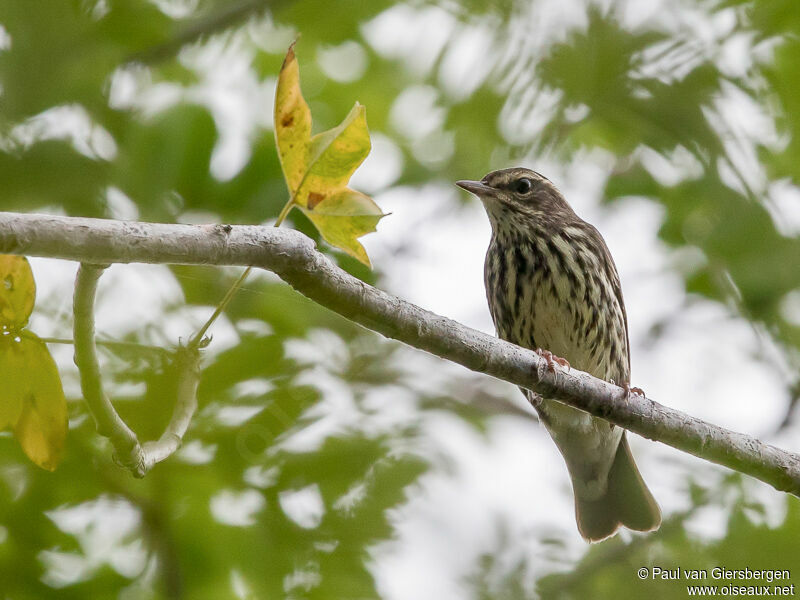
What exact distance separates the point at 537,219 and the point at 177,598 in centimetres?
349

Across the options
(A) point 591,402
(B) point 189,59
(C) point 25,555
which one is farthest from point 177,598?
(B) point 189,59

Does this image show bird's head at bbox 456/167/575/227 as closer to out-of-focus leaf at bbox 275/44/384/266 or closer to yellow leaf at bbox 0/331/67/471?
out-of-focus leaf at bbox 275/44/384/266

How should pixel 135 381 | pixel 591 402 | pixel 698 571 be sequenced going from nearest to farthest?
pixel 135 381, pixel 591 402, pixel 698 571

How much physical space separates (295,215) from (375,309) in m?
1.66

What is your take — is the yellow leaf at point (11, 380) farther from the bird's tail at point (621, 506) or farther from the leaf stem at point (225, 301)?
the bird's tail at point (621, 506)

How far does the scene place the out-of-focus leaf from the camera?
240cm

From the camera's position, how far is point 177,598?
3.18 meters


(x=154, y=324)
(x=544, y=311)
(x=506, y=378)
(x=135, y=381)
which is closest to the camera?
(x=135, y=381)

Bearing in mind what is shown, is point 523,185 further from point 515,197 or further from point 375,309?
point 375,309

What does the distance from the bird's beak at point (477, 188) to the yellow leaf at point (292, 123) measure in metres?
2.86

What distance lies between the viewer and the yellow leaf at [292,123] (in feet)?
7.82

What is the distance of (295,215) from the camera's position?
→ 4.51 meters

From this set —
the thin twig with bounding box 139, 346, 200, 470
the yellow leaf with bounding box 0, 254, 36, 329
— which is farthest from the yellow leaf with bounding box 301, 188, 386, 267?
the yellow leaf with bounding box 0, 254, 36, 329

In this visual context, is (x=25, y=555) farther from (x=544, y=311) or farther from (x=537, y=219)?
(x=537, y=219)
